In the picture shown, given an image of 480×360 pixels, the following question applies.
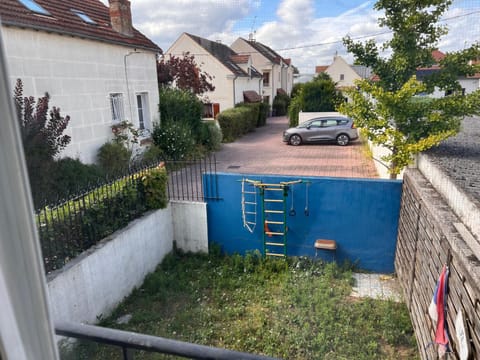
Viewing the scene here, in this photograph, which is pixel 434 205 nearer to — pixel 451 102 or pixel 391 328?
pixel 391 328

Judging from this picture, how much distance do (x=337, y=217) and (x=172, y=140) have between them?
5.77 m

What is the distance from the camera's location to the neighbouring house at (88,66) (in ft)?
17.8

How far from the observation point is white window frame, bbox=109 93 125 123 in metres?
7.61

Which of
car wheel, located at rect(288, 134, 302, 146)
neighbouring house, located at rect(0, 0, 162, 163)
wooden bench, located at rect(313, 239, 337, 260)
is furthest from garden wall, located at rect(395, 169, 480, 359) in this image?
car wheel, located at rect(288, 134, 302, 146)

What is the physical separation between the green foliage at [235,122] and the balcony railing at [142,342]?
42.8 feet

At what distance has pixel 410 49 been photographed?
181 inches

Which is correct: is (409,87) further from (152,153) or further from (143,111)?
(143,111)

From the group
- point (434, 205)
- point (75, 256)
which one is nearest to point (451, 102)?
point (434, 205)

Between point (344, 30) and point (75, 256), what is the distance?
11.4 feet

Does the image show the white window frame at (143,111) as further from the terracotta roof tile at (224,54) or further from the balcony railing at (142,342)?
the balcony railing at (142,342)

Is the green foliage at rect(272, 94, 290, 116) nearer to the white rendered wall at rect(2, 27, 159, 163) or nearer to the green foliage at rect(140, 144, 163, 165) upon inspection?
the green foliage at rect(140, 144, 163, 165)

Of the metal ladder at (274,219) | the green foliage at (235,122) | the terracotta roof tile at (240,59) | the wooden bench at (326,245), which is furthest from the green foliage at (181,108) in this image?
the terracotta roof tile at (240,59)

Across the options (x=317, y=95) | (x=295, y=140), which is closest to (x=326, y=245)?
(x=295, y=140)

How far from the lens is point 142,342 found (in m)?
0.84
